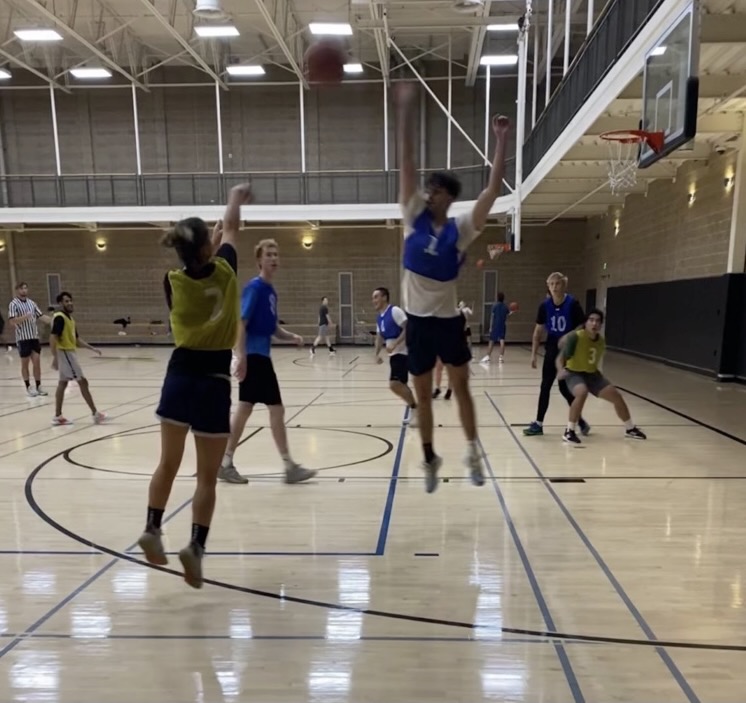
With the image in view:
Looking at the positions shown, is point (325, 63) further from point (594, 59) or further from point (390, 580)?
point (594, 59)

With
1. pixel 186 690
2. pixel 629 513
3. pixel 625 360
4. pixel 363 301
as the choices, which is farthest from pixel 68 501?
pixel 363 301

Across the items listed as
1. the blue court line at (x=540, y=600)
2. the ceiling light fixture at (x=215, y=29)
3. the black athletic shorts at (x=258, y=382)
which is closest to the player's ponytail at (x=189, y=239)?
the black athletic shorts at (x=258, y=382)

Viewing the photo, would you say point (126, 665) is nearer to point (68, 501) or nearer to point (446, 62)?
point (68, 501)

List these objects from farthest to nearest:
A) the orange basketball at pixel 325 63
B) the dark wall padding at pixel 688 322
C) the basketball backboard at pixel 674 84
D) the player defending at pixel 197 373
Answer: the dark wall padding at pixel 688 322
the basketball backboard at pixel 674 84
the orange basketball at pixel 325 63
the player defending at pixel 197 373

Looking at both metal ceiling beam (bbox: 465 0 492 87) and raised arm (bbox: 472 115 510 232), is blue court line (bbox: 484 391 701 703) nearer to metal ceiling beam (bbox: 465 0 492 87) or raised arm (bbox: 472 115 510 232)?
raised arm (bbox: 472 115 510 232)

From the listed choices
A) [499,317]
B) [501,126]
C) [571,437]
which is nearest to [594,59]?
[571,437]

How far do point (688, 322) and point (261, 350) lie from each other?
35.8 ft

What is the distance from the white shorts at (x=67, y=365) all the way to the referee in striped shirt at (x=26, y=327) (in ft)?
9.42

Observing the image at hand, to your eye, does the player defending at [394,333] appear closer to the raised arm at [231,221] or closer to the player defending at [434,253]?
the player defending at [434,253]

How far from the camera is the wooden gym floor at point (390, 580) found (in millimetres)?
2422

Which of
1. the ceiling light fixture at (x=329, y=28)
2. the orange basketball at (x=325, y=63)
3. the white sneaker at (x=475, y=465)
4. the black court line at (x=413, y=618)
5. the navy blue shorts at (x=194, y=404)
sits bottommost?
the black court line at (x=413, y=618)

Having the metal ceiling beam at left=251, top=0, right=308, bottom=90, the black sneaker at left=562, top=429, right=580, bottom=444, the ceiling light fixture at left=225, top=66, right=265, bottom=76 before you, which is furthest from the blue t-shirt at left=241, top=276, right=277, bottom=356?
the ceiling light fixture at left=225, top=66, right=265, bottom=76

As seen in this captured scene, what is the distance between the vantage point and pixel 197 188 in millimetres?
20641

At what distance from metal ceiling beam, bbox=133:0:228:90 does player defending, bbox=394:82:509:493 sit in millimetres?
14385
